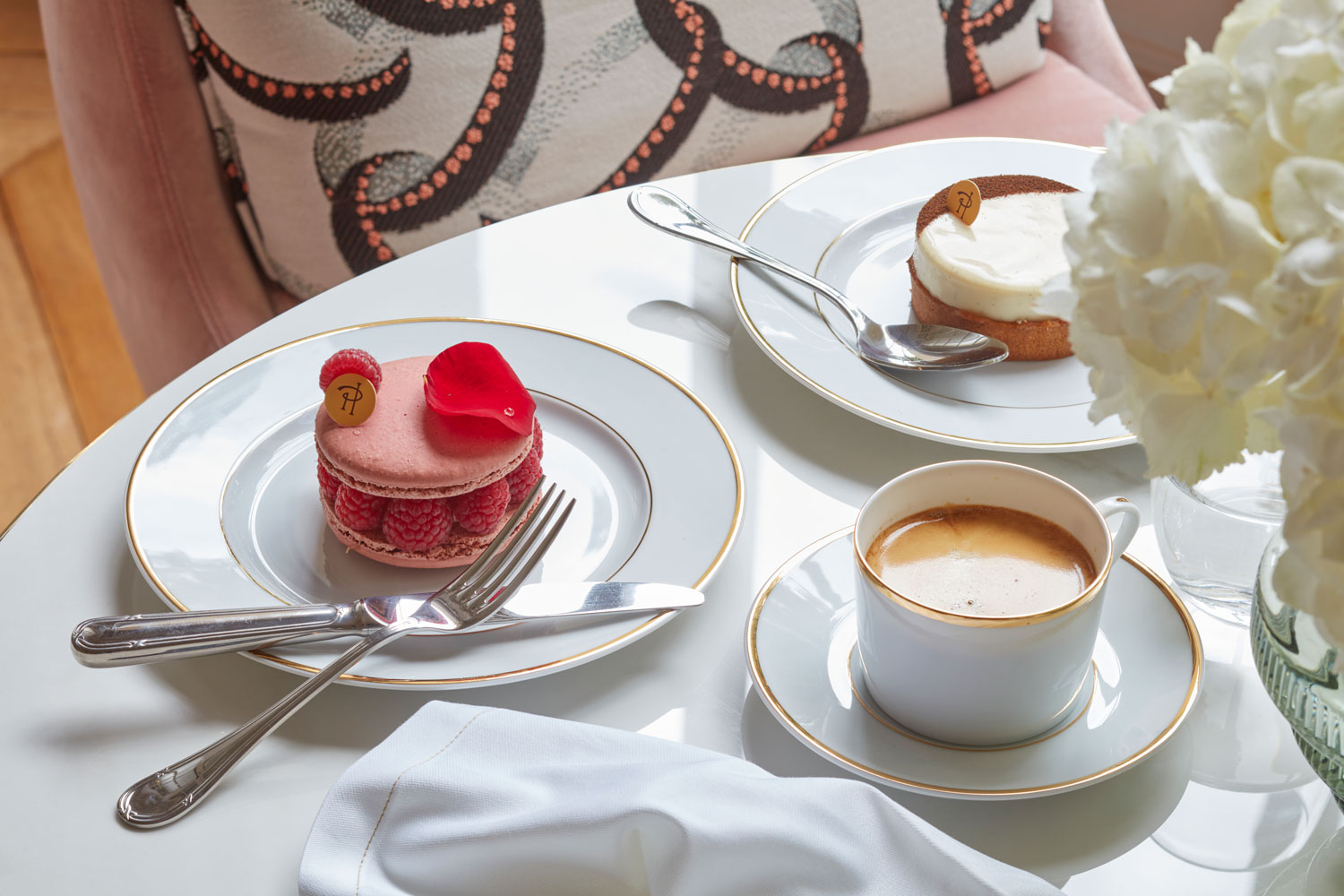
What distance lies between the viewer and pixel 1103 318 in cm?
38

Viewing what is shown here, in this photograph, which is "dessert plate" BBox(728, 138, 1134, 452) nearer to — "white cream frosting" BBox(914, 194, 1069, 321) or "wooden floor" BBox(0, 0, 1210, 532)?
"white cream frosting" BBox(914, 194, 1069, 321)

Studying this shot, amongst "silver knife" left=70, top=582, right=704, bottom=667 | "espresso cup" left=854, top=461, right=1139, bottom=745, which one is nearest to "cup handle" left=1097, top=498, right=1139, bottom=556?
"espresso cup" left=854, top=461, right=1139, bottom=745

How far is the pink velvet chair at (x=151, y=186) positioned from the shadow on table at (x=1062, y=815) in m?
1.02

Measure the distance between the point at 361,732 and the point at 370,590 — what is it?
0.13 m

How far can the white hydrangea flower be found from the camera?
1.09 ft

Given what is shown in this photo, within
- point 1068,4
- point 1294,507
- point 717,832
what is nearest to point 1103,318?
point 1294,507

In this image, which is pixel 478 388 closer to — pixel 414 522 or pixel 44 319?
pixel 414 522

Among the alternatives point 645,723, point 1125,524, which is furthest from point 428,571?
point 1125,524

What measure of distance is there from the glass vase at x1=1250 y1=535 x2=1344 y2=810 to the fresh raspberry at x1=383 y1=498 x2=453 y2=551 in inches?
17.9

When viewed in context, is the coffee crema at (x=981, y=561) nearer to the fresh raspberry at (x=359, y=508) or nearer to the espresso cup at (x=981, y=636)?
the espresso cup at (x=981, y=636)

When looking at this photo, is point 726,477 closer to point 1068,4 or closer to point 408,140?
point 408,140

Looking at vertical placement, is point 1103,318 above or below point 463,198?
above

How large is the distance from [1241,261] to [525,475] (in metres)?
0.52

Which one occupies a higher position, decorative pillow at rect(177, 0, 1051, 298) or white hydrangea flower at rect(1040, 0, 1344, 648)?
white hydrangea flower at rect(1040, 0, 1344, 648)
